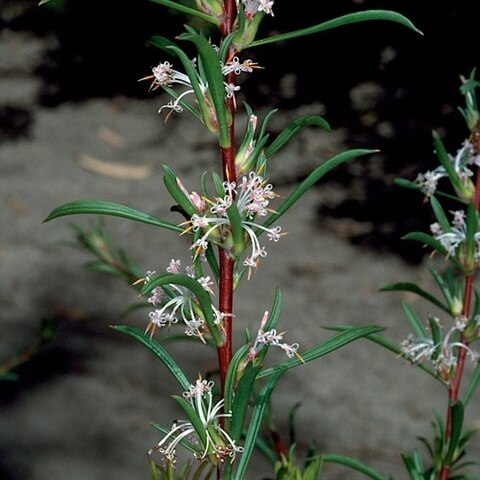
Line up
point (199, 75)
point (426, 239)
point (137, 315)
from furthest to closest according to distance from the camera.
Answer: point (137, 315)
point (426, 239)
point (199, 75)

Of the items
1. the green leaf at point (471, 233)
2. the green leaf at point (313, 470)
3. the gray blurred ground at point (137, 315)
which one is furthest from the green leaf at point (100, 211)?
the gray blurred ground at point (137, 315)

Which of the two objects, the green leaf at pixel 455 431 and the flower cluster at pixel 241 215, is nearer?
the flower cluster at pixel 241 215

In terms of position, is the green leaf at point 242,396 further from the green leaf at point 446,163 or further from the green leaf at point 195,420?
the green leaf at point 446,163

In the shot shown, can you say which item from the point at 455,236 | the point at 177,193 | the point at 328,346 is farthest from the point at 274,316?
the point at 455,236

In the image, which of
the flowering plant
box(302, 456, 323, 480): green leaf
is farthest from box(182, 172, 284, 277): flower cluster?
A: box(302, 456, 323, 480): green leaf

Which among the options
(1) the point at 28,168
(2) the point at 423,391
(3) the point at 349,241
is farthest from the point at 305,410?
(1) the point at 28,168

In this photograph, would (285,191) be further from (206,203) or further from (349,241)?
(206,203)

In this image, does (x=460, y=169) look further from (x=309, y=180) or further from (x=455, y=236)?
(x=309, y=180)
